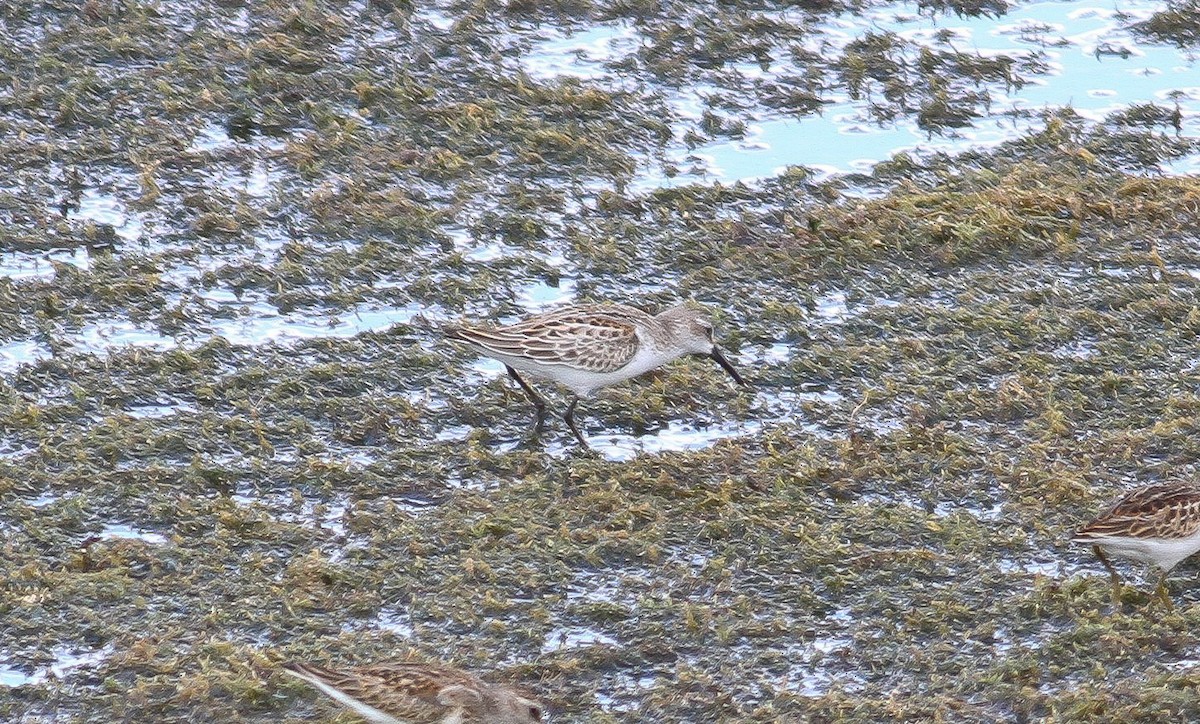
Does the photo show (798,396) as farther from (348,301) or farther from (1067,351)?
(348,301)

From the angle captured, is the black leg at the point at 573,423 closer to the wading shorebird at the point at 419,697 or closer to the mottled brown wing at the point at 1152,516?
the wading shorebird at the point at 419,697

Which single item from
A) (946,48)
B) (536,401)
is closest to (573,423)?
(536,401)

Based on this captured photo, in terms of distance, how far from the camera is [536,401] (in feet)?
30.2

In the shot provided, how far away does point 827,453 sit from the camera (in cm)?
891

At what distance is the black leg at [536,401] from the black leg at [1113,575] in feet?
9.21

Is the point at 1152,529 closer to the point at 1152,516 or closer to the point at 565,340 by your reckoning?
the point at 1152,516

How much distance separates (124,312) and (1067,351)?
5172 millimetres

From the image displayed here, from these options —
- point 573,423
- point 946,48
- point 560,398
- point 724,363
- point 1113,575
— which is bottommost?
point 560,398

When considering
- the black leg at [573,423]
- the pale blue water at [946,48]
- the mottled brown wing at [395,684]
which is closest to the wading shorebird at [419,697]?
the mottled brown wing at [395,684]

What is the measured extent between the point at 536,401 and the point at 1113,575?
2983mm

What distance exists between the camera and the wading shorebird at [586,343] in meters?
8.92

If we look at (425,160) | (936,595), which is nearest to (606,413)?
(936,595)

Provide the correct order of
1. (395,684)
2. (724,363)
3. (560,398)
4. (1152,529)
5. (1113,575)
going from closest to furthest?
(395,684)
(1152,529)
(1113,575)
(724,363)
(560,398)

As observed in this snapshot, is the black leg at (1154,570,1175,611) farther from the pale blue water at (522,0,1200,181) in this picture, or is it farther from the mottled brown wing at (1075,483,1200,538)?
the pale blue water at (522,0,1200,181)
